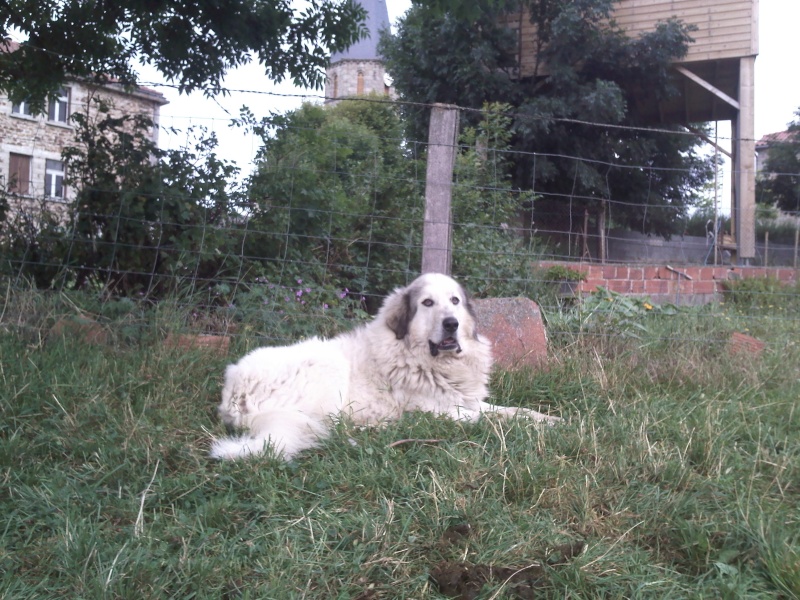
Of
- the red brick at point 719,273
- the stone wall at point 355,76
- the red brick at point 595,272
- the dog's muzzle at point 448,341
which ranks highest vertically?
the stone wall at point 355,76

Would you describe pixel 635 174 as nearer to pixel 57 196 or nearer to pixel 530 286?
pixel 530 286

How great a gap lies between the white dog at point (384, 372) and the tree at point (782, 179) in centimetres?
2022

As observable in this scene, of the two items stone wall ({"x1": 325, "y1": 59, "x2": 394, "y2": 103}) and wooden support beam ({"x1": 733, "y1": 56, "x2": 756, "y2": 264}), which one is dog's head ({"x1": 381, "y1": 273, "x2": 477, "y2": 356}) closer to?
wooden support beam ({"x1": 733, "y1": 56, "x2": 756, "y2": 264})

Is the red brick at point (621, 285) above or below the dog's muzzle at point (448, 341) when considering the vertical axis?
above

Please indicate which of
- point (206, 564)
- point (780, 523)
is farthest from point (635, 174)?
point (206, 564)

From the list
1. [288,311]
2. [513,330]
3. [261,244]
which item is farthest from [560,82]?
[288,311]

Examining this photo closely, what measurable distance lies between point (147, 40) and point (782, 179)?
827 inches

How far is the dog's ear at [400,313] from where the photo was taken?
4.12 m

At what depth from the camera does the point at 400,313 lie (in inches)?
164

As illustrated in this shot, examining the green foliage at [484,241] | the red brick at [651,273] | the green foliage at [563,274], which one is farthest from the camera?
the red brick at [651,273]

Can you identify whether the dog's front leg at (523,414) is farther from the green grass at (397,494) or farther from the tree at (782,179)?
the tree at (782,179)

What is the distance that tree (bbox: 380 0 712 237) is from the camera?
1180 cm

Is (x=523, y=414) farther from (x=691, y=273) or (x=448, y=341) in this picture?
(x=691, y=273)

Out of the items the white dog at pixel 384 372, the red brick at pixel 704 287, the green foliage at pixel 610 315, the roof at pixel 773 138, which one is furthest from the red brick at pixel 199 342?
the roof at pixel 773 138
